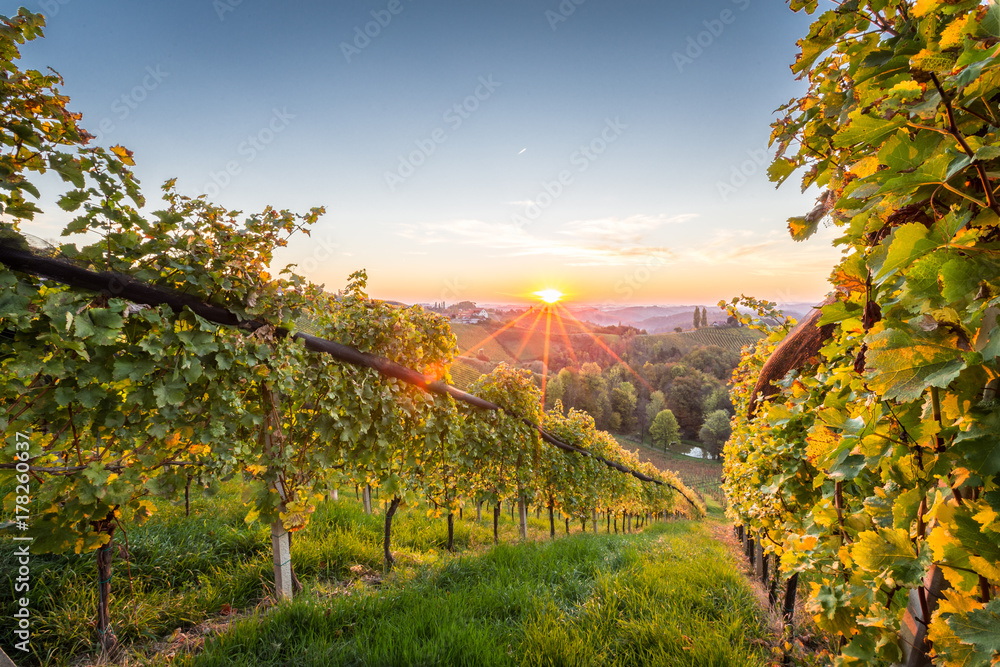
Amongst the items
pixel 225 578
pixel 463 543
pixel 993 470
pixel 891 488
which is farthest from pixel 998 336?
pixel 463 543

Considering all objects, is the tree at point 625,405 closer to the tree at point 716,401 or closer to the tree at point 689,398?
the tree at point 689,398

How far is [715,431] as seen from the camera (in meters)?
62.8

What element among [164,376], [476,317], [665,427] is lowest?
[665,427]

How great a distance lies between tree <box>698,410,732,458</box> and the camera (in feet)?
202

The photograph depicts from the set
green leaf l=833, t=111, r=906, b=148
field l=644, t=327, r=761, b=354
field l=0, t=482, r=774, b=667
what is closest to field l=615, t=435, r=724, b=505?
field l=644, t=327, r=761, b=354

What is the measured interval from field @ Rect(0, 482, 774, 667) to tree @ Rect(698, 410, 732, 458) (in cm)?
6469

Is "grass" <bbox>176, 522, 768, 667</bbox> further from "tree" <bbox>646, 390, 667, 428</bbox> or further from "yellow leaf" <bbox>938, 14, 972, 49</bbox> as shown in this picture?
"tree" <bbox>646, 390, 667, 428</bbox>

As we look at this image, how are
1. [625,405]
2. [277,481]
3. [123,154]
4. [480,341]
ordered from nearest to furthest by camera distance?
[123,154] < [277,481] < [625,405] < [480,341]

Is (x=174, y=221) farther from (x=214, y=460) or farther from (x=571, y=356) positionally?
(x=571, y=356)

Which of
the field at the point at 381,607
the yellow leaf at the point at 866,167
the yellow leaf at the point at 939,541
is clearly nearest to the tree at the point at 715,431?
the field at the point at 381,607

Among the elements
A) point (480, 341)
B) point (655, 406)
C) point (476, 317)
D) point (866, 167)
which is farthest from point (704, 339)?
point (866, 167)

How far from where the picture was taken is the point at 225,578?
4461mm

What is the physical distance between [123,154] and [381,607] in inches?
151

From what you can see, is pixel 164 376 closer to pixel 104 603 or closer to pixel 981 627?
pixel 104 603
